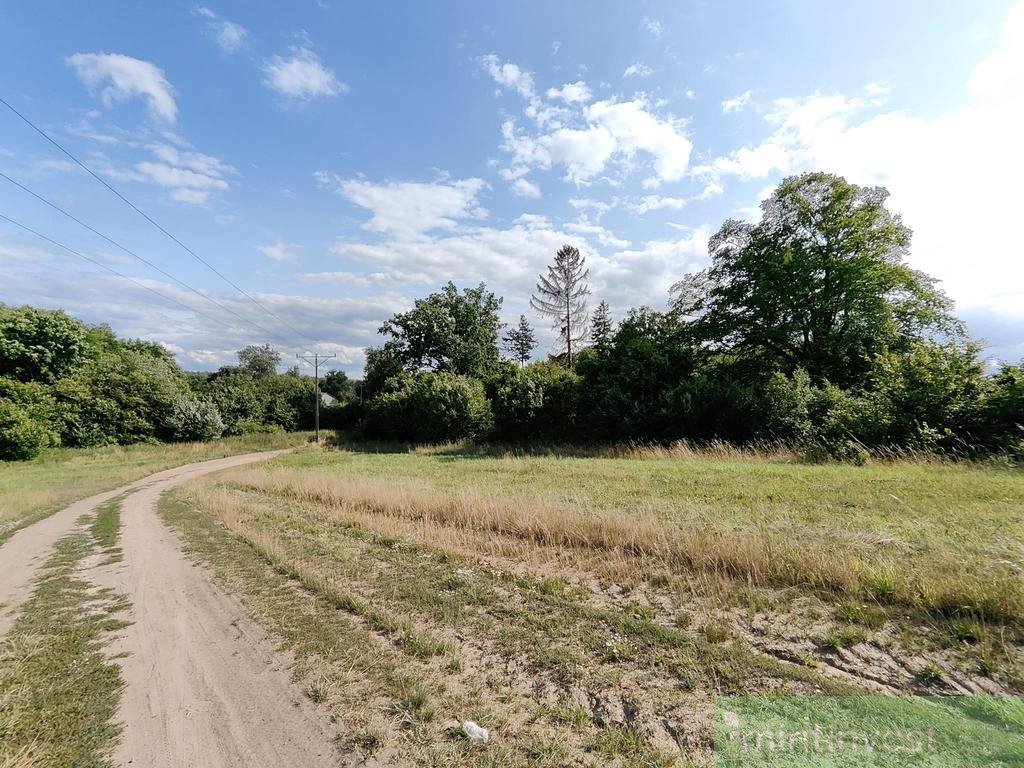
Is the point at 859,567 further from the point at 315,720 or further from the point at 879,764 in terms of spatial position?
the point at 315,720

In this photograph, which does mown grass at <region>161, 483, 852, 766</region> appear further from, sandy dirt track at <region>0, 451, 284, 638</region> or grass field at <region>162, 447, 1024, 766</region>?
sandy dirt track at <region>0, 451, 284, 638</region>

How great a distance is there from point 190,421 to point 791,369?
4665cm

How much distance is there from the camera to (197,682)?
132 inches

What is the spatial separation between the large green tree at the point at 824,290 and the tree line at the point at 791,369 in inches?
2.7

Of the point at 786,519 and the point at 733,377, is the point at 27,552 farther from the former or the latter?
the point at 733,377

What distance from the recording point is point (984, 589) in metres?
3.86

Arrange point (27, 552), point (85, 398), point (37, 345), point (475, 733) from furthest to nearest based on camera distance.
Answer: point (37, 345)
point (85, 398)
point (27, 552)
point (475, 733)

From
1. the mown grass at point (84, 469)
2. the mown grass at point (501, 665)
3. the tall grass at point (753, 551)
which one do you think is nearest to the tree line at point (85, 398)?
the mown grass at point (84, 469)

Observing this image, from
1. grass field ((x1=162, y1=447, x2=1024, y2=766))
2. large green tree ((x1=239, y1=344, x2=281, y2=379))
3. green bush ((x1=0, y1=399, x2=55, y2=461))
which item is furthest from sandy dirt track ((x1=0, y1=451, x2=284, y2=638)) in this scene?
large green tree ((x1=239, y1=344, x2=281, y2=379))

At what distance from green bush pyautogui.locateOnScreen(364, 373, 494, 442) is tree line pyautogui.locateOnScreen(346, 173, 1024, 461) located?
0.47 feet

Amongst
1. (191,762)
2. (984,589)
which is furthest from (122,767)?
(984,589)

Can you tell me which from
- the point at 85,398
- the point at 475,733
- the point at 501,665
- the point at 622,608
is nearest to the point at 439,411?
the point at 622,608

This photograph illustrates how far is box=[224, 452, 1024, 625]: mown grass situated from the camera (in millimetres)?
4281

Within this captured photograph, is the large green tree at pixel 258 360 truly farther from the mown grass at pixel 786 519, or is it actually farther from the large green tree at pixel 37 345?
the mown grass at pixel 786 519
